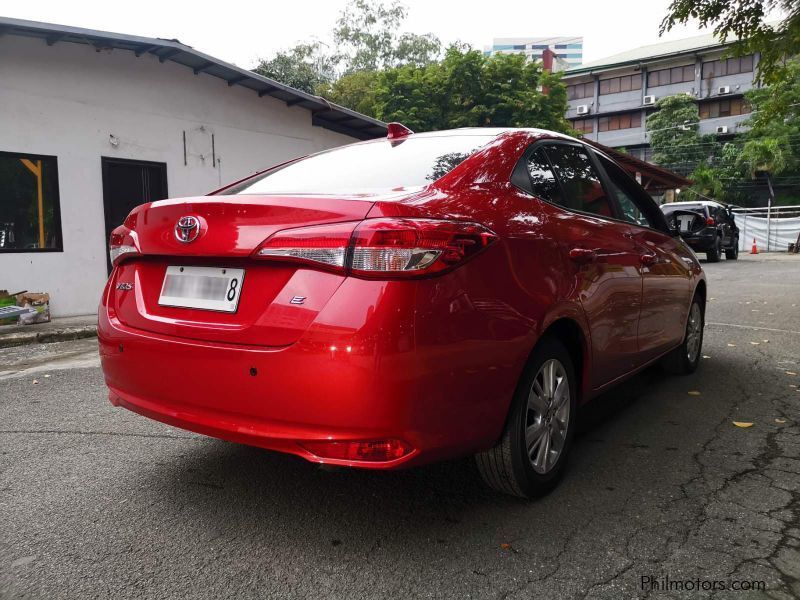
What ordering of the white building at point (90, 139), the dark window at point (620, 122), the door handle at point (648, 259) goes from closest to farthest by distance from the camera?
the door handle at point (648, 259)
the white building at point (90, 139)
the dark window at point (620, 122)

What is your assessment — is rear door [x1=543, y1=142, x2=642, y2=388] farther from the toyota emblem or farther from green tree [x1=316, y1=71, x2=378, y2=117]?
green tree [x1=316, y1=71, x2=378, y2=117]

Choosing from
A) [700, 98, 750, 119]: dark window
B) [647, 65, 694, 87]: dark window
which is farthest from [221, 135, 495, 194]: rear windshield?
[647, 65, 694, 87]: dark window

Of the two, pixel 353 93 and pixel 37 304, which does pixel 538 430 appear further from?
pixel 353 93

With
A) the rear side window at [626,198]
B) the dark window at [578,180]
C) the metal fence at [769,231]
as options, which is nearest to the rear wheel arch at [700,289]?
the rear side window at [626,198]

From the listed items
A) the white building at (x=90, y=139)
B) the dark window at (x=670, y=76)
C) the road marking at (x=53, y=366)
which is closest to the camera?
the road marking at (x=53, y=366)

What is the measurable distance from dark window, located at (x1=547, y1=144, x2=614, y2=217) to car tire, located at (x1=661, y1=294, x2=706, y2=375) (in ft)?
5.84

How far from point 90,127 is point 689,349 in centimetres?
876

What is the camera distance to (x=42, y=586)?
7.06 feet

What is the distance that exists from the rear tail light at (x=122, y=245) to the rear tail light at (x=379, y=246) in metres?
0.77

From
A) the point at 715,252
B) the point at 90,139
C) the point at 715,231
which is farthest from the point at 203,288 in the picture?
the point at 715,252

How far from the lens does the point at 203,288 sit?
2.44 meters

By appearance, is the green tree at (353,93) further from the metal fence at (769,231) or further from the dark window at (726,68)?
the dark window at (726,68)

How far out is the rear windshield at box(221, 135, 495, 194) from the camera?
2662mm

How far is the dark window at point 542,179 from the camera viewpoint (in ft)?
9.55
